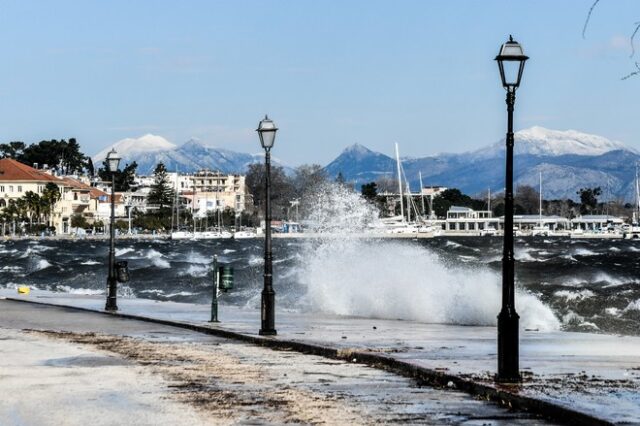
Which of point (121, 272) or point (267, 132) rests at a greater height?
point (267, 132)

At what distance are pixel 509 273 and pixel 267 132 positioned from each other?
11226 millimetres

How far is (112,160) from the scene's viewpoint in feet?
125

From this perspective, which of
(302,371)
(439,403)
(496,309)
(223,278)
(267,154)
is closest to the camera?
(439,403)

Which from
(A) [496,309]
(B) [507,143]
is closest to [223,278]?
(A) [496,309]

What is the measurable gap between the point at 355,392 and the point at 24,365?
6151 millimetres

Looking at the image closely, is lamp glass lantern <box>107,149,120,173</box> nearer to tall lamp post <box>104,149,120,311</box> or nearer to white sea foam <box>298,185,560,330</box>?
tall lamp post <box>104,149,120,311</box>

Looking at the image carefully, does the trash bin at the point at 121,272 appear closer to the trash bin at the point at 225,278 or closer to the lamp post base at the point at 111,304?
the lamp post base at the point at 111,304

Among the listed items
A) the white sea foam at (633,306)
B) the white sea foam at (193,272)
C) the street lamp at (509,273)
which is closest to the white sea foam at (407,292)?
the white sea foam at (633,306)

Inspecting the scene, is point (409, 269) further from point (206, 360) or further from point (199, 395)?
point (199, 395)

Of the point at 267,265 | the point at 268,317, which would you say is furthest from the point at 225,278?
the point at 268,317

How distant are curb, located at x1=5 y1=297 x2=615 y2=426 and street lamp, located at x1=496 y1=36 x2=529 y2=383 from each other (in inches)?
20.7

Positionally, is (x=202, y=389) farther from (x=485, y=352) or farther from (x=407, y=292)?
(x=407, y=292)

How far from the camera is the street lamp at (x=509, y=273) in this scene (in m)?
16.5

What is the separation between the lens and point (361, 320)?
110ft
